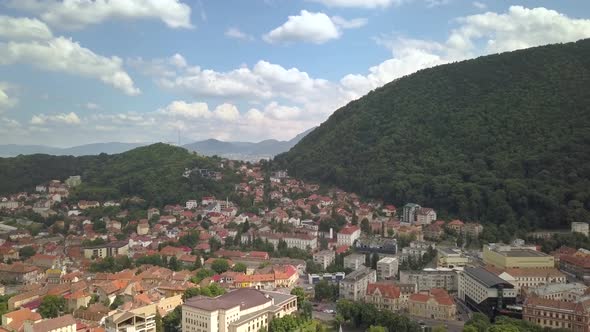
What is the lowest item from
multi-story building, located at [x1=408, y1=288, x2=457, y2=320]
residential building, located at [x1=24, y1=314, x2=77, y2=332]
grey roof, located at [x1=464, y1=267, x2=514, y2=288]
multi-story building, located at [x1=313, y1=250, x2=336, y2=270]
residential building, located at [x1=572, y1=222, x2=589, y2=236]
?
multi-story building, located at [x1=408, y1=288, x2=457, y2=320]

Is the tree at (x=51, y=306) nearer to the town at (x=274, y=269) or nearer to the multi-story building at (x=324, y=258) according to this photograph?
the town at (x=274, y=269)

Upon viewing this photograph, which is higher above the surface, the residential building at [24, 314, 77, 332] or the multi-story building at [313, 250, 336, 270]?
the residential building at [24, 314, 77, 332]

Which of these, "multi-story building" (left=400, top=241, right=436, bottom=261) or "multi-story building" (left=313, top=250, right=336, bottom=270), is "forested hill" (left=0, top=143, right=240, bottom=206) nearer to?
"multi-story building" (left=313, top=250, right=336, bottom=270)

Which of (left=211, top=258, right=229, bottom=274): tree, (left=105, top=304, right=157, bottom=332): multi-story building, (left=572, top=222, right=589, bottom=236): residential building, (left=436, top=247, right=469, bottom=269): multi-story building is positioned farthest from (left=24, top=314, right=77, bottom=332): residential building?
(left=572, top=222, right=589, bottom=236): residential building

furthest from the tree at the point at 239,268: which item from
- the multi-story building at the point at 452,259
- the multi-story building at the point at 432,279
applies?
the multi-story building at the point at 452,259

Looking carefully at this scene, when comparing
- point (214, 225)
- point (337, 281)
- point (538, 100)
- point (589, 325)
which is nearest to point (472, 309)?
point (589, 325)
